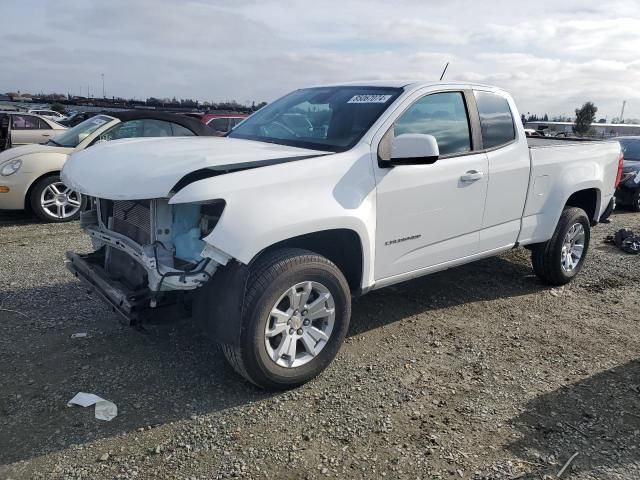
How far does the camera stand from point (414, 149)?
3.58 metres

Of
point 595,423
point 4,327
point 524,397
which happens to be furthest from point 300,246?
point 4,327

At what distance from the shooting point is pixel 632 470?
284 cm

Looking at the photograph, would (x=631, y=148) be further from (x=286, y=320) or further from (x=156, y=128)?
(x=286, y=320)

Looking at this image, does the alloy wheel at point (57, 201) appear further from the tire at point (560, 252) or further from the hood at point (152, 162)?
the tire at point (560, 252)

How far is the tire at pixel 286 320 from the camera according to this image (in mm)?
3148

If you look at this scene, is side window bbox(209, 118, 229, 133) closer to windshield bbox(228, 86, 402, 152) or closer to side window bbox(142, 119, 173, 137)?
side window bbox(142, 119, 173, 137)

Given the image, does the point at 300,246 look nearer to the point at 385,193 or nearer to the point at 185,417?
the point at 385,193

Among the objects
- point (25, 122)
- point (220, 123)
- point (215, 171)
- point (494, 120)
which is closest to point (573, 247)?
point (494, 120)

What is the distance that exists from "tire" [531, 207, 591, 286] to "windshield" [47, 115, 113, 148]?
6.60 meters

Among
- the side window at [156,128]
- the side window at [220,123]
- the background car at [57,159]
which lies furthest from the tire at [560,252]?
the side window at [220,123]

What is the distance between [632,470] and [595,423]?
16.2 inches

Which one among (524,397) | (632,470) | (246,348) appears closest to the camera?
(632,470)

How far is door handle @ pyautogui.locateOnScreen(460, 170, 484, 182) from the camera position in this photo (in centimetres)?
427

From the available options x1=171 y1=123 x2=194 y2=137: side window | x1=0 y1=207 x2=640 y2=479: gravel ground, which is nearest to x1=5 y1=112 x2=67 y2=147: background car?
x1=171 y1=123 x2=194 y2=137: side window
